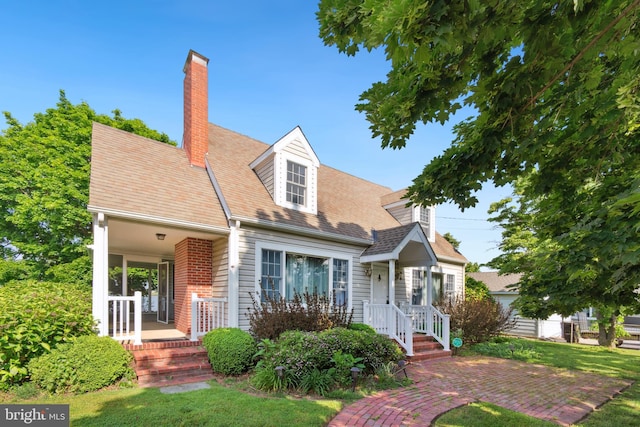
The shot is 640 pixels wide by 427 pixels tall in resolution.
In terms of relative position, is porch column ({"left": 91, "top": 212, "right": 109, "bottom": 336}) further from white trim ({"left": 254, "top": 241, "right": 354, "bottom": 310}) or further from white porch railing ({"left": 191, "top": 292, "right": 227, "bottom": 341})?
white trim ({"left": 254, "top": 241, "right": 354, "bottom": 310})

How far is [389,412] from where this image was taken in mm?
5395

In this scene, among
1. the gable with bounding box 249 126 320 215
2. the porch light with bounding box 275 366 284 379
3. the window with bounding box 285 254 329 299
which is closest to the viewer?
the porch light with bounding box 275 366 284 379

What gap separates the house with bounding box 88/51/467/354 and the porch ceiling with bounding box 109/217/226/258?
37 millimetres

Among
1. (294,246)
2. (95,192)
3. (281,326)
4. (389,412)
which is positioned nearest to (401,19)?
(389,412)

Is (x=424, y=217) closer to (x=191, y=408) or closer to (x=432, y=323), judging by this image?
(x=432, y=323)

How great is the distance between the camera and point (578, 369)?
30.6 ft

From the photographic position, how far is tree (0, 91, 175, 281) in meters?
18.6

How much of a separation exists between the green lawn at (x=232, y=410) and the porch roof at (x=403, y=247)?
5.55 meters

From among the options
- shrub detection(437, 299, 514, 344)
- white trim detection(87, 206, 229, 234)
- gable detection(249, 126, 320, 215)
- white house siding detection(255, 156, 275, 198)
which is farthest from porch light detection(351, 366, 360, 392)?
shrub detection(437, 299, 514, 344)

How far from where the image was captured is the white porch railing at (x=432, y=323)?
36.6 feet

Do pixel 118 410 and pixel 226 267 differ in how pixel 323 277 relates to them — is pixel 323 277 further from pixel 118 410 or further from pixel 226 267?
pixel 118 410

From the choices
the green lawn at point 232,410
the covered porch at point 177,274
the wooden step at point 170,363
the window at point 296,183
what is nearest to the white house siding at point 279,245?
the covered porch at point 177,274

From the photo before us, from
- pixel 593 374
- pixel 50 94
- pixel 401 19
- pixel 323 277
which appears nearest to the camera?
pixel 401 19

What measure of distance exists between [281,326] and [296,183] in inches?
200
